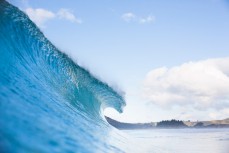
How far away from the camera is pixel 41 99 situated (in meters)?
5.70

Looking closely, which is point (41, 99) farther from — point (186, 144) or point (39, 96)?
point (186, 144)

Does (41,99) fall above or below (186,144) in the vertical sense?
below

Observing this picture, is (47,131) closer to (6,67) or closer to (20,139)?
(20,139)

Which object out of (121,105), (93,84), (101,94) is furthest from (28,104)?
(121,105)

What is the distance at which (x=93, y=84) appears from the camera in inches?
562

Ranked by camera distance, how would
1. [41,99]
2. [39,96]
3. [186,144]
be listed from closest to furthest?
[41,99] < [39,96] < [186,144]

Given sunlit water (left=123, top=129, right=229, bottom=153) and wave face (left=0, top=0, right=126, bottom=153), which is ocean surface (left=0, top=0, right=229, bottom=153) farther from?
sunlit water (left=123, top=129, right=229, bottom=153)

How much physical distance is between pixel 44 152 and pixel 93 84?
36.9 feet

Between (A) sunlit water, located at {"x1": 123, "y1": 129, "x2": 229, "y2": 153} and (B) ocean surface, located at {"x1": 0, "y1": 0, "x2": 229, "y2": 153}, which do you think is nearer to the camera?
(B) ocean surface, located at {"x1": 0, "y1": 0, "x2": 229, "y2": 153}

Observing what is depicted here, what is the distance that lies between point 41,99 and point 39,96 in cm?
18

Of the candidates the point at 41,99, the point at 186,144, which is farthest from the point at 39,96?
the point at 186,144

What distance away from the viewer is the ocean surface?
3.41 metres

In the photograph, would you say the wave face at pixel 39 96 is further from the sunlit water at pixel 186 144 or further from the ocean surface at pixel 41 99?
the sunlit water at pixel 186 144

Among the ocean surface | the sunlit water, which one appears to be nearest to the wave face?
the ocean surface
